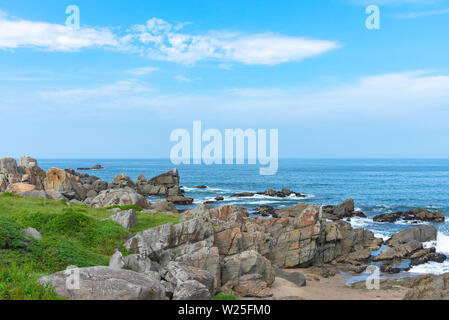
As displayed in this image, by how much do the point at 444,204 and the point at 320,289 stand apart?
196ft

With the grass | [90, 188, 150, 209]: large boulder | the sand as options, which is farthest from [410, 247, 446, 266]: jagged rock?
[90, 188, 150, 209]: large boulder

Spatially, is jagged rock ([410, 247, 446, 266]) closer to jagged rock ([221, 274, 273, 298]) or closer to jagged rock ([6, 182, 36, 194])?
jagged rock ([221, 274, 273, 298])

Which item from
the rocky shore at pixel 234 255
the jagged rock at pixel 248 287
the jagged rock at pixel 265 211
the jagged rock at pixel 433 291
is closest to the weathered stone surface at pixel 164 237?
the rocky shore at pixel 234 255

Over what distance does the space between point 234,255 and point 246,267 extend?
4.59 ft

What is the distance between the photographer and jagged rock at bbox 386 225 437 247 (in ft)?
128

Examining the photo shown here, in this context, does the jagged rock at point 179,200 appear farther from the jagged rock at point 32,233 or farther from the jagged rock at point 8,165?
the jagged rock at point 32,233

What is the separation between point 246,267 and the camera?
20.9 m

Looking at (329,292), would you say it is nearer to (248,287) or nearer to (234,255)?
(234,255)

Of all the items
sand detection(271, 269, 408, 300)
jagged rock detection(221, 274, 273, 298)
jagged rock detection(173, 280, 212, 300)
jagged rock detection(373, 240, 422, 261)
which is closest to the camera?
jagged rock detection(173, 280, 212, 300)

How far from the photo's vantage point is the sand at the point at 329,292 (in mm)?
21414

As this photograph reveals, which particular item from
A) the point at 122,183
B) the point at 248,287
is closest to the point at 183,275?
the point at 248,287

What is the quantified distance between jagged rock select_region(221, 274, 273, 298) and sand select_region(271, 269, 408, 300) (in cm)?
94
